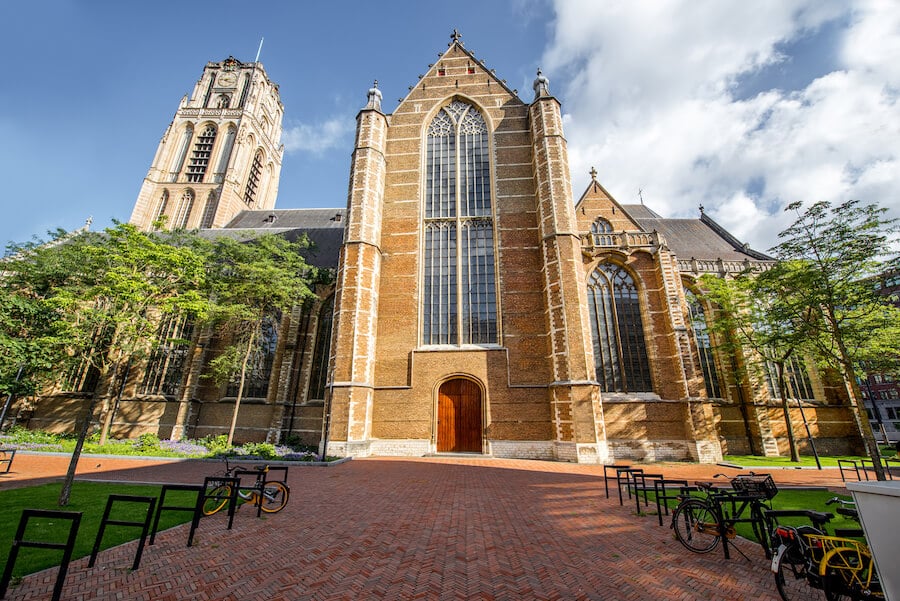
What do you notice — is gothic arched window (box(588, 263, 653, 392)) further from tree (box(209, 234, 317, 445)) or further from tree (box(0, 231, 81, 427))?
tree (box(0, 231, 81, 427))

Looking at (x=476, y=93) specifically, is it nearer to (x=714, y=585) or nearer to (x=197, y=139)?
(x=714, y=585)

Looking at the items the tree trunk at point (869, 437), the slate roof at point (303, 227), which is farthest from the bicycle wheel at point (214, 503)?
the slate roof at point (303, 227)

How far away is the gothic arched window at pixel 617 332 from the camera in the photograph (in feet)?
55.9

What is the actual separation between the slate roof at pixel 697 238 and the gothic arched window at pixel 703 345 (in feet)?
10.7

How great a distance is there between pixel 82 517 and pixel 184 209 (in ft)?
105

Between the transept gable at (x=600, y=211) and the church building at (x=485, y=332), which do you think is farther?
the transept gable at (x=600, y=211)

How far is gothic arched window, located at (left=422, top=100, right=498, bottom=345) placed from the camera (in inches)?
651

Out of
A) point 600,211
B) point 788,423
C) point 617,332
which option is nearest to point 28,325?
point 617,332

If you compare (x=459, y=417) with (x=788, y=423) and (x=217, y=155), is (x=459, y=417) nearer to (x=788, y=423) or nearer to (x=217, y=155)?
(x=788, y=423)

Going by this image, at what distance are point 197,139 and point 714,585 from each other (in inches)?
1711

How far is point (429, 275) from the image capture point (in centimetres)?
1742

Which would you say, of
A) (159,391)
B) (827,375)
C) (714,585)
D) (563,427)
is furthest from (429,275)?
(827,375)

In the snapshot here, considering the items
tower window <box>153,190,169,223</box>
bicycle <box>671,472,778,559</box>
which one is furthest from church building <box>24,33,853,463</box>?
tower window <box>153,190,169,223</box>

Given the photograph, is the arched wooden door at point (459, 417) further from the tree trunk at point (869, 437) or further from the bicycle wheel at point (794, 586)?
the bicycle wheel at point (794, 586)
